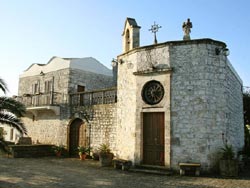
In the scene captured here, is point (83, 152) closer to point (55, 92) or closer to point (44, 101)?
point (55, 92)

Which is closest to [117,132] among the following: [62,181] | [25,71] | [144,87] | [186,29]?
[144,87]

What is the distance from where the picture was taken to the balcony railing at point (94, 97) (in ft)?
48.8

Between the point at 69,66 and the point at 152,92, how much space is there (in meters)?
8.60

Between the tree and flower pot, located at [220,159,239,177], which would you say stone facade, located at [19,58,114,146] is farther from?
flower pot, located at [220,159,239,177]

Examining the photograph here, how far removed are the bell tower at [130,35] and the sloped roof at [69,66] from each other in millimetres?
5847

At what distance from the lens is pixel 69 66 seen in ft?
61.3

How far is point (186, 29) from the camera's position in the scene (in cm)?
1233

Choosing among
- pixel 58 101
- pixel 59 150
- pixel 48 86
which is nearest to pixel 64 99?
pixel 58 101

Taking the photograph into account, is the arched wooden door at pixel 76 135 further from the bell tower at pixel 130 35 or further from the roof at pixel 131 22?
the roof at pixel 131 22

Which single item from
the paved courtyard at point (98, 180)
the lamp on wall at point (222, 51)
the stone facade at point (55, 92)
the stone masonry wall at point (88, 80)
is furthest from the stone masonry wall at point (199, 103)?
the stone masonry wall at point (88, 80)

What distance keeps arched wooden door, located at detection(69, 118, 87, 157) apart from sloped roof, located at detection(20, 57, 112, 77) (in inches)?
169

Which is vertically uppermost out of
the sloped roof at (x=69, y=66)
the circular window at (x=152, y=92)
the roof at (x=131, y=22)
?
the roof at (x=131, y=22)

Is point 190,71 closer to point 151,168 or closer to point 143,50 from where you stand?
point 143,50

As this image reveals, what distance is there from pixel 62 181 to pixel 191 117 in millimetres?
5575
